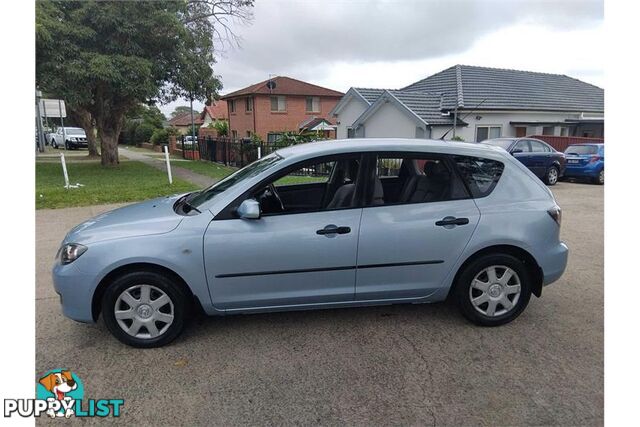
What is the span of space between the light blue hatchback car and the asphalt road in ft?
0.89

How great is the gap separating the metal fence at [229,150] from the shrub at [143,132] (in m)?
17.2

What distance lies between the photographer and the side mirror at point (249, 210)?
126 inches

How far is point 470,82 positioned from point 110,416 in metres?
22.5

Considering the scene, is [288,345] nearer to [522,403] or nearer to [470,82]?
[522,403]

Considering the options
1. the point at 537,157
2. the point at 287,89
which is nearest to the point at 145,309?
the point at 537,157

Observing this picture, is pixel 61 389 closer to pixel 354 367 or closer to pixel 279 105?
pixel 354 367

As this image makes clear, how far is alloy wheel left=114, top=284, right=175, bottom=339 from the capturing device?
3.27 metres

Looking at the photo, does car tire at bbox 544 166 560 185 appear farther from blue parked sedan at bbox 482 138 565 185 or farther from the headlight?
the headlight

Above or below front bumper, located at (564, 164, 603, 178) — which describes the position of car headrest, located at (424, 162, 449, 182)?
below

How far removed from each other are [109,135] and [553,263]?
62.0 feet

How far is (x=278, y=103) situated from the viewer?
3316 centimetres

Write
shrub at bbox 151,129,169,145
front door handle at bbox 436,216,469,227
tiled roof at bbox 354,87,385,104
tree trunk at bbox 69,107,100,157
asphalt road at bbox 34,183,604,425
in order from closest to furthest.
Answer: asphalt road at bbox 34,183,604,425 < front door handle at bbox 436,216,469,227 < tree trunk at bbox 69,107,100,157 < tiled roof at bbox 354,87,385,104 < shrub at bbox 151,129,169,145

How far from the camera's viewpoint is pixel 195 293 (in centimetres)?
331

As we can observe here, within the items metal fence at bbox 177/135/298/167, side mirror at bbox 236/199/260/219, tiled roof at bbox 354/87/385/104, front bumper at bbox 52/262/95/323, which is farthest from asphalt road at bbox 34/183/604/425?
tiled roof at bbox 354/87/385/104
